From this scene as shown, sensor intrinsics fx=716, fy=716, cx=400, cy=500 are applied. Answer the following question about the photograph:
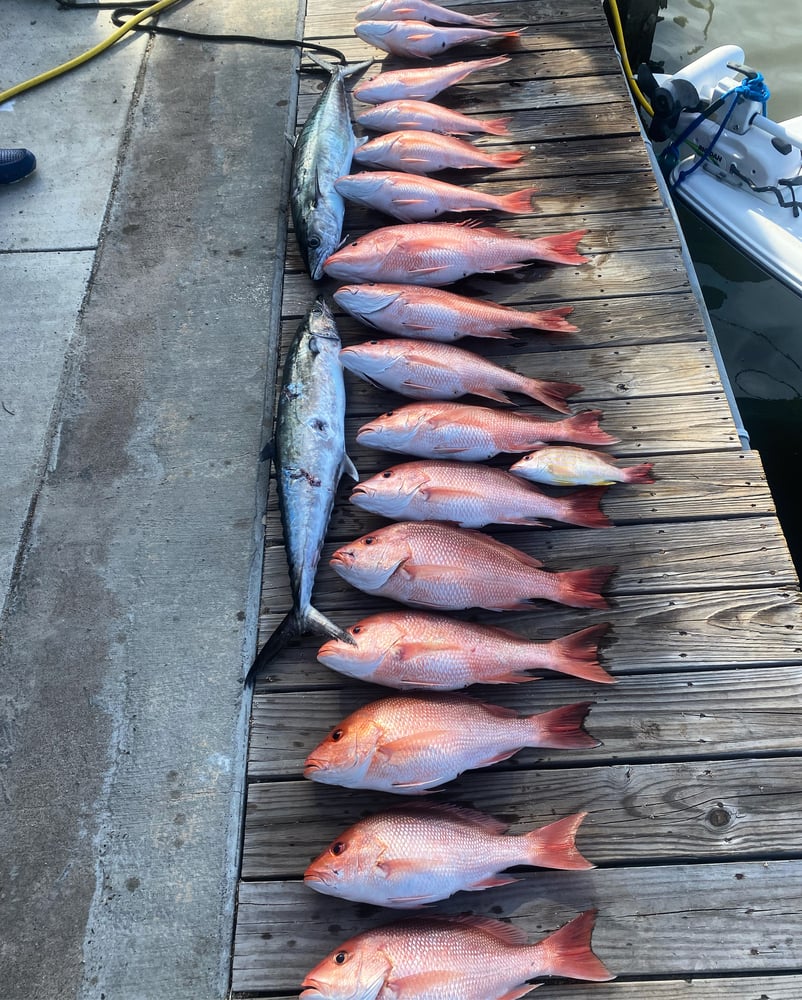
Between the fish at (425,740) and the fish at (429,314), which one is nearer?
the fish at (425,740)

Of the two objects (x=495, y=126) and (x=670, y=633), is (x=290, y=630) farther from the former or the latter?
(x=495, y=126)

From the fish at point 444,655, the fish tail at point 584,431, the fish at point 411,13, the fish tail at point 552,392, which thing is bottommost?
the fish at point 444,655

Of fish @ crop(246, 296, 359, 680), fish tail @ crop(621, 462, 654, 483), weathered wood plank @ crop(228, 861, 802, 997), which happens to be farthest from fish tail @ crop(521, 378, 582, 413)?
weathered wood plank @ crop(228, 861, 802, 997)

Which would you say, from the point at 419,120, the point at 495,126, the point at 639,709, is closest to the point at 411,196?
the point at 419,120

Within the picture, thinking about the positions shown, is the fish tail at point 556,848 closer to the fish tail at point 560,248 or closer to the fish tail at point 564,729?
the fish tail at point 564,729

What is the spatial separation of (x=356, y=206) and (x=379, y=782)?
8.62 feet

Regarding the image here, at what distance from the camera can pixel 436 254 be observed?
295 centimetres

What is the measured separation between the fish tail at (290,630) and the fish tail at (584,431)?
110cm

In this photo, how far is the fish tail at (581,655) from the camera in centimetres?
→ 213

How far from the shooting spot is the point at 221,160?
381 cm

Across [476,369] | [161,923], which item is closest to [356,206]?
[476,369]

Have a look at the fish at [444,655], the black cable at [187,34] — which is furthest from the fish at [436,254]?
the black cable at [187,34]

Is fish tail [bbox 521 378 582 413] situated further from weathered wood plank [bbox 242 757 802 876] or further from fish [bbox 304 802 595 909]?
fish [bbox 304 802 595 909]

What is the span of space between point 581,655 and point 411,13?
12.3 feet
